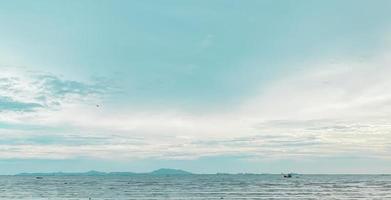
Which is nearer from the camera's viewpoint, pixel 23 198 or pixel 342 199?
pixel 342 199

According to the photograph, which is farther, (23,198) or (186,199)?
(23,198)

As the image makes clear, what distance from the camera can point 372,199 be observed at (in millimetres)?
79562

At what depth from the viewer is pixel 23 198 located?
87.9 m

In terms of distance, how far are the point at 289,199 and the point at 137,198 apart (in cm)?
2772

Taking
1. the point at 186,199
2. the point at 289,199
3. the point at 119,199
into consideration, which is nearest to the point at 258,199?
the point at 289,199

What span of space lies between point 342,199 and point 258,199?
14990 mm

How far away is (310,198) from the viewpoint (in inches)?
3201

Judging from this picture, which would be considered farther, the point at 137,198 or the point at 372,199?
the point at 137,198

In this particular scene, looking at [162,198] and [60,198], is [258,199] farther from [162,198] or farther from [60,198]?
[60,198]

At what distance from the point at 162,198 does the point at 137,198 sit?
470cm

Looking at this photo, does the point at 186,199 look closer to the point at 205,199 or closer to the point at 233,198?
the point at 205,199

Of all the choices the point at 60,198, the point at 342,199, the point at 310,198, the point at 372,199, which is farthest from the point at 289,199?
the point at 60,198

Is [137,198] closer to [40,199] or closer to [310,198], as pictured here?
[40,199]

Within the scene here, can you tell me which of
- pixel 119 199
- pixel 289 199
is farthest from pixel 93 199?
pixel 289 199
